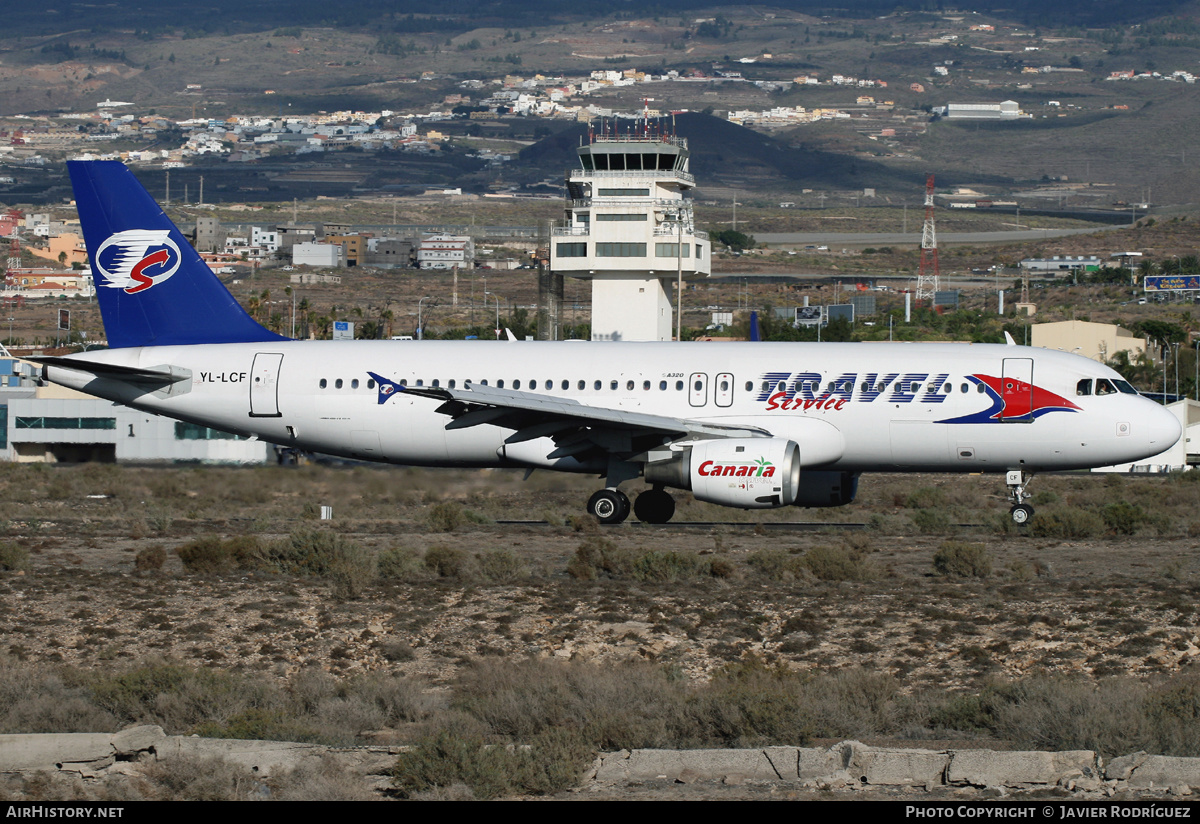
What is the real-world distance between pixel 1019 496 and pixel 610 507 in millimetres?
7746

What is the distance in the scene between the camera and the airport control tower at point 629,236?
7669cm

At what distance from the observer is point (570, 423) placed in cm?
2683

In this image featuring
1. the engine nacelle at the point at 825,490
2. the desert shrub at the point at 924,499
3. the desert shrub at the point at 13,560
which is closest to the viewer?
the desert shrub at the point at 13,560

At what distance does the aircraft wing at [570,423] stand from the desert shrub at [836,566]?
4.69 meters

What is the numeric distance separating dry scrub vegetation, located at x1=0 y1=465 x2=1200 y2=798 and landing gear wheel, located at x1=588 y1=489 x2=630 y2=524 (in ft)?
1.54

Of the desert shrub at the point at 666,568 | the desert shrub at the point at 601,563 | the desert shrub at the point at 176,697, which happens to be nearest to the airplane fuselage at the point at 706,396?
the desert shrub at the point at 601,563

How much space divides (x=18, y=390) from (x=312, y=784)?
66.2 metres

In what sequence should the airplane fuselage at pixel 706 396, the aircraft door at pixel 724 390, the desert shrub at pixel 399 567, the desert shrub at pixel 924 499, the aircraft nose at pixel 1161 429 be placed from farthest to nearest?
1. the desert shrub at pixel 924 499
2. the aircraft door at pixel 724 390
3. the airplane fuselage at pixel 706 396
4. the aircraft nose at pixel 1161 429
5. the desert shrub at pixel 399 567

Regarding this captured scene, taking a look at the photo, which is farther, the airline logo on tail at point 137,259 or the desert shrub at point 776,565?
the airline logo on tail at point 137,259

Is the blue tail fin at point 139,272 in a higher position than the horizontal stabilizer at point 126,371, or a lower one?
higher

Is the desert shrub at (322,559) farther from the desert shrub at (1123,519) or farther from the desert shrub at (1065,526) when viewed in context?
the desert shrub at (1123,519)

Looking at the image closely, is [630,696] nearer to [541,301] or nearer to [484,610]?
[484,610]

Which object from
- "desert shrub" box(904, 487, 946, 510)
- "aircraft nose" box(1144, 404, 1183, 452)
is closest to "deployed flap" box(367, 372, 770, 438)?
"aircraft nose" box(1144, 404, 1183, 452)
